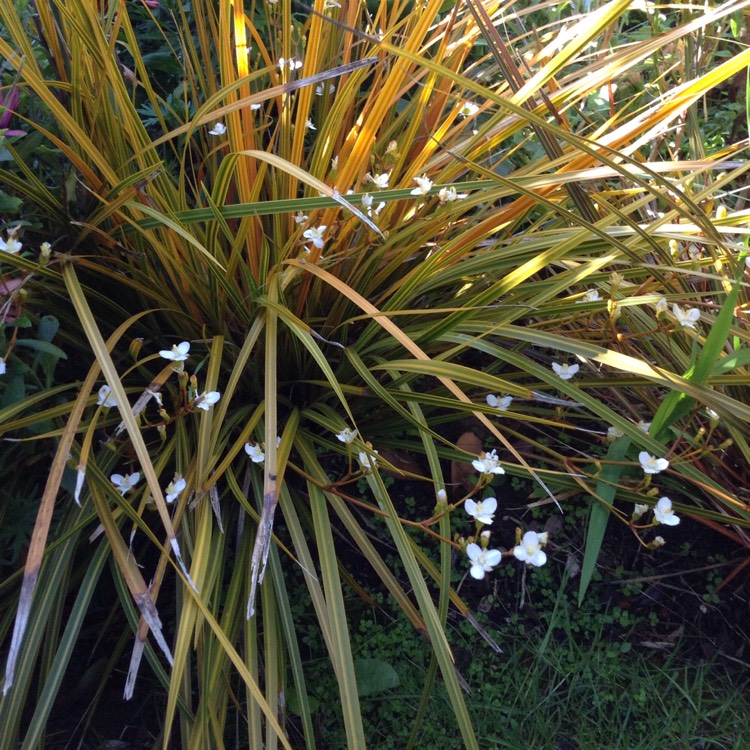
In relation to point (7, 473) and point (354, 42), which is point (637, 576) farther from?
point (354, 42)

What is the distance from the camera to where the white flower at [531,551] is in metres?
1.16

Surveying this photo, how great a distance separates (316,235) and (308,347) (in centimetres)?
25

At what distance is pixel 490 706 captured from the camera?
54.9 inches

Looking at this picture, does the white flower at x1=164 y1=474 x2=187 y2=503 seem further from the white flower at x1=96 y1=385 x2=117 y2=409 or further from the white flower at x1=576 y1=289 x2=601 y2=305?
the white flower at x1=576 y1=289 x2=601 y2=305

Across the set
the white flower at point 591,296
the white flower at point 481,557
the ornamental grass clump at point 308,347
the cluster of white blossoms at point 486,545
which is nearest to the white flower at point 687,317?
the ornamental grass clump at point 308,347

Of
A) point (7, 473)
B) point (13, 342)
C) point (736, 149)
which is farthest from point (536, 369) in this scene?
point (7, 473)

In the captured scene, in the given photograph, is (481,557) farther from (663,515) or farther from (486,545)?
(663,515)

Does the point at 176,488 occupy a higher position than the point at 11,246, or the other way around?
the point at 11,246

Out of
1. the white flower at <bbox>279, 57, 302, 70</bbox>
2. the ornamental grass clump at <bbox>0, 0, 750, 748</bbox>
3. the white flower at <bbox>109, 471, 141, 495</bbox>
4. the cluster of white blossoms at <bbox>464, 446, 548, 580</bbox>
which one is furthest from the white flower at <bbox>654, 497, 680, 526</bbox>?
the white flower at <bbox>279, 57, 302, 70</bbox>

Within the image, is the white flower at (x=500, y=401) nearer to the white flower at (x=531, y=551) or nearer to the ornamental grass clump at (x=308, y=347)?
the ornamental grass clump at (x=308, y=347)

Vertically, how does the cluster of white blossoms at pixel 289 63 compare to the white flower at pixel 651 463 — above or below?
above

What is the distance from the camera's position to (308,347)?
3.90ft

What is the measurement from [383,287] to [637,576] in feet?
2.84

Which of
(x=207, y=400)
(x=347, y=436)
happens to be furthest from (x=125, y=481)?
(x=347, y=436)
